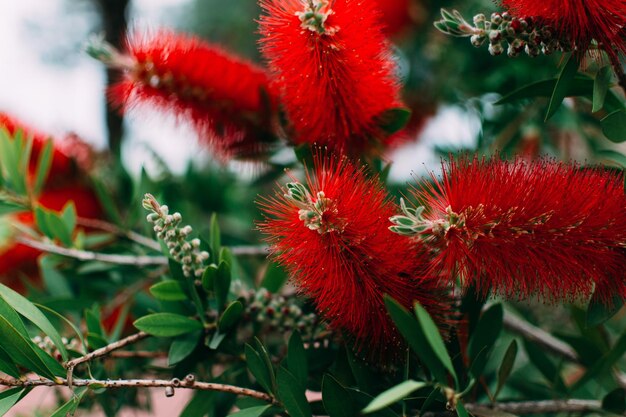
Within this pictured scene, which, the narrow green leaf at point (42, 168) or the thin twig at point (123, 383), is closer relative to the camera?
the thin twig at point (123, 383)

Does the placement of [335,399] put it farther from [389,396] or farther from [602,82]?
[602,82]

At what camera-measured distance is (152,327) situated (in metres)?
0.53

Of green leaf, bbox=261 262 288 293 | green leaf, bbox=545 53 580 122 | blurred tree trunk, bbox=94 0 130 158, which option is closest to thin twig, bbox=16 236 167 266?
green leaf, bbox=261 262 288 293

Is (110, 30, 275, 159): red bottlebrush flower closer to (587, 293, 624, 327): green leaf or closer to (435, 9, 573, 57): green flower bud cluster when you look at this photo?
(435, 9, 573, 57): green flower bud cluster

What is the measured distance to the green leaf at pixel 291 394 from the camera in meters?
0.48

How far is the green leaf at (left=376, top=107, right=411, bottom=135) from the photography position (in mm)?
583

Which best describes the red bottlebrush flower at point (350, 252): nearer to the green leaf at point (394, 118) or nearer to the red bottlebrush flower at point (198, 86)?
the green leaf at point (394, 118)

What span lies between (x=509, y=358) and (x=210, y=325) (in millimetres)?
293

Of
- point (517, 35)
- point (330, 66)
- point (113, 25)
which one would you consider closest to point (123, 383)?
point (330, 66)

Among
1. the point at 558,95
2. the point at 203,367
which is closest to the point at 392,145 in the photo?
the point at 558,95

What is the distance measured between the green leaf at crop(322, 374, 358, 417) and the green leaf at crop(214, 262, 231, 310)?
5.7 inches

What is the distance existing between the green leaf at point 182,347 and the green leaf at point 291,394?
0.12m

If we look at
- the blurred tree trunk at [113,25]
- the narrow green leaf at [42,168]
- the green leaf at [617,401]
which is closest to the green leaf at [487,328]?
the green leaf at [617,401]

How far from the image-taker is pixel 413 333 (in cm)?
42
